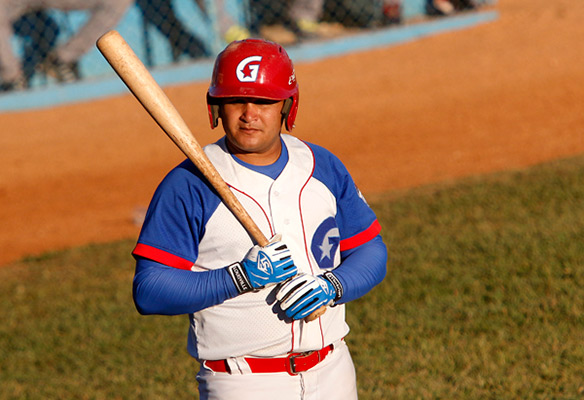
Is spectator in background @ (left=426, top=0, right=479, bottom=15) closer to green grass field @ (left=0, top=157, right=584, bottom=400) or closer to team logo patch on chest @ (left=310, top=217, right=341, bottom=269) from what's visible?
green grass field @ (left=0, top=157, right=584, bottom=400)

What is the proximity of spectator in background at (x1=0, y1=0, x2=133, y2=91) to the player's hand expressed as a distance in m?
11.9

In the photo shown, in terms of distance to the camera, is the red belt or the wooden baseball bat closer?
the wooden baseball bat

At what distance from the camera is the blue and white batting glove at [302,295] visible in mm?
2822

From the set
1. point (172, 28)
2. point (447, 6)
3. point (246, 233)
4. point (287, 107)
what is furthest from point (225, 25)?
point (246, 233)

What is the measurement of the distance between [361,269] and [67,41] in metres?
12.2

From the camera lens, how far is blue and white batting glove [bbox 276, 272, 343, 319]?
9.26 ft

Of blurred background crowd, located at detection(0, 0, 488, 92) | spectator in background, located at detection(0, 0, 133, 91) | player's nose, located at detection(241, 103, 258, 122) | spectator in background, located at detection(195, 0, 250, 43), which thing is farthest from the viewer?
spectator in background, located at detection(195, 0, 250, 43)

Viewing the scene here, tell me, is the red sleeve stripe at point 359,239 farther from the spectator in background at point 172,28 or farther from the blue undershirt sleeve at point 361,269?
the spectator in background at point 172,28

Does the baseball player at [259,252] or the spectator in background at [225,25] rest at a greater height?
the baseball player at [259,252]

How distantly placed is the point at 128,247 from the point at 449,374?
3.92m

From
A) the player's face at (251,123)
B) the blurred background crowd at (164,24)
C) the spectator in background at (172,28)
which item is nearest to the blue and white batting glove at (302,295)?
the player's face at (251,123)

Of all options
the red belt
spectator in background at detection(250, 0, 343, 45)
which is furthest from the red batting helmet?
spectator in background at detection(250, 0, 343, 45)

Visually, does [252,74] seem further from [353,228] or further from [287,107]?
[353,228]

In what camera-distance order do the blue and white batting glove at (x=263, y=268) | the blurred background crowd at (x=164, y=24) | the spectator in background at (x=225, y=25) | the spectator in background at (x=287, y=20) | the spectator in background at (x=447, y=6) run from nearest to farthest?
the blue and white batting glove at (x=263, y=268)
the blurred background crowd at (x=164, y=24)
the spectator in background at (x=225, y=25)
the spectator in background at (x=287, y=20)
the spectator in background at (x=447, y=6)
